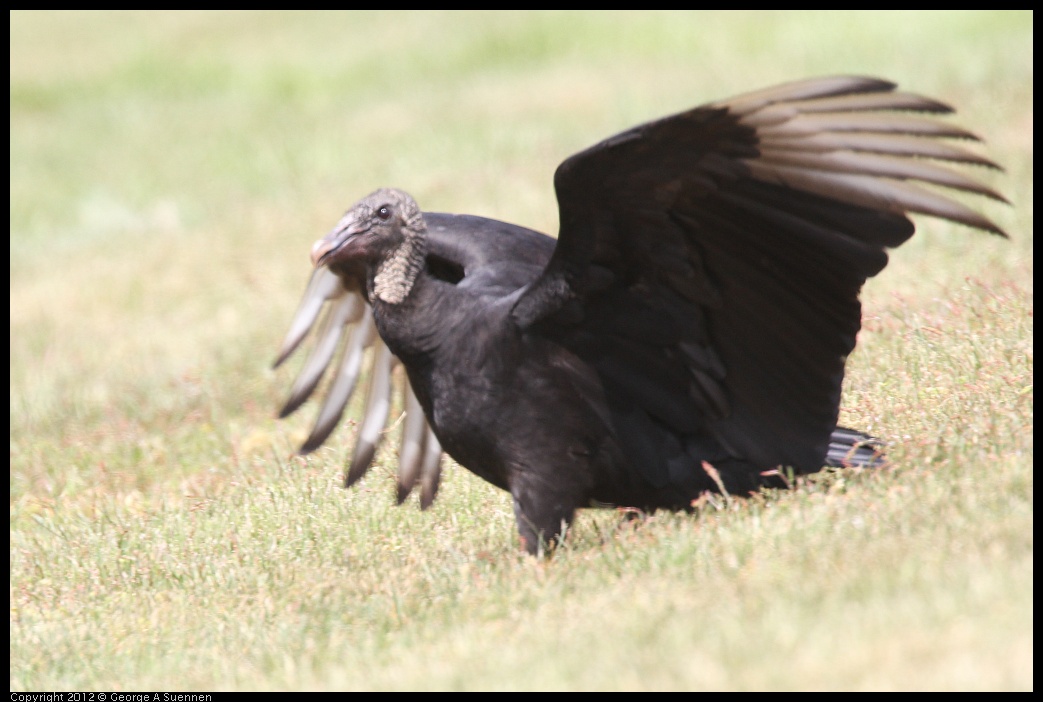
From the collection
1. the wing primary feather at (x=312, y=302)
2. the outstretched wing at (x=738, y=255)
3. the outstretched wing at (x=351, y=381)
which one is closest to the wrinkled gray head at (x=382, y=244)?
the outstretched wing at (x=738, y=255)

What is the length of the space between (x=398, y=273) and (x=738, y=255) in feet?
4.16

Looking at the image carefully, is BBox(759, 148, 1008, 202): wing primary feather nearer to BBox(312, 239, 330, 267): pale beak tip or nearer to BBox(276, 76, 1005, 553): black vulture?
BBox(276, 76, 1005, 553): black vulture

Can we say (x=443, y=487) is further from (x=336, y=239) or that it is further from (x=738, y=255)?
(x=738, y=255)

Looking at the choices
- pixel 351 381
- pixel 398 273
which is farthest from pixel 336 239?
pixel 351 381

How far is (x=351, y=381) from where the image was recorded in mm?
6594

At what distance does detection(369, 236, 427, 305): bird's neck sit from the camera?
5.29 metres

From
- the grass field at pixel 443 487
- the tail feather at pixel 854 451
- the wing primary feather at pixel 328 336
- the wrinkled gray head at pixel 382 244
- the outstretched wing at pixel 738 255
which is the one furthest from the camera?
the wing primary feather at pixel 328 336

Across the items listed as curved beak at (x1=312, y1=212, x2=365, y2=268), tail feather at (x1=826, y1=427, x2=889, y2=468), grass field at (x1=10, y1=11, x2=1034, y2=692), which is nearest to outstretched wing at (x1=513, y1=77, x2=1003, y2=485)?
tail feather at (x1=826, y1=427, x2=889, y2=468)

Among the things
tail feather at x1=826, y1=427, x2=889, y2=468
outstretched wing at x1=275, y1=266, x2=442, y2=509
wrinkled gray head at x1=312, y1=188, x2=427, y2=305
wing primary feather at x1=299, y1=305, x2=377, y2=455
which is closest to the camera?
tail feather at x1=826, y1=427, x2=889, y2=468

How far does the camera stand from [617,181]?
4621 millimetres

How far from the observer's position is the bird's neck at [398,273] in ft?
17.4

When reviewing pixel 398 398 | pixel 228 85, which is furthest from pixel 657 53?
pixel 398 398

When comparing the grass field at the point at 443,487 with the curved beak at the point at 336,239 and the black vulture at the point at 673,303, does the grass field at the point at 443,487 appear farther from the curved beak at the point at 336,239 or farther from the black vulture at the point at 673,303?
the curved beak at the point at 336,239

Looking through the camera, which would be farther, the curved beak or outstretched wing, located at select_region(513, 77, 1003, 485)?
the curved beak
